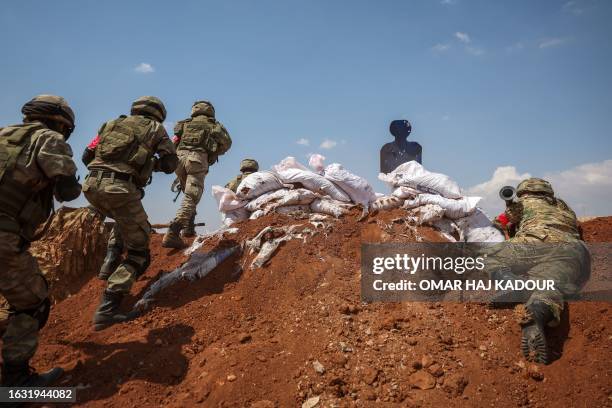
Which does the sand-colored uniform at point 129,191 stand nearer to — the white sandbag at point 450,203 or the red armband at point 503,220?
the white sandbag at point 450,203

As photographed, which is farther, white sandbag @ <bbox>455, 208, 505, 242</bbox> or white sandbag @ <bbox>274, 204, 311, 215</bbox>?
white sandbag @ <bbox>274, 204, 311, 215</bbox>

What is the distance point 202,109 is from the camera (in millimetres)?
5215

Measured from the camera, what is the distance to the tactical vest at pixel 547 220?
137 inches

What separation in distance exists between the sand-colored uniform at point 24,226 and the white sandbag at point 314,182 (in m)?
2.56

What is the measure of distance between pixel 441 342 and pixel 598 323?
47.7 inches

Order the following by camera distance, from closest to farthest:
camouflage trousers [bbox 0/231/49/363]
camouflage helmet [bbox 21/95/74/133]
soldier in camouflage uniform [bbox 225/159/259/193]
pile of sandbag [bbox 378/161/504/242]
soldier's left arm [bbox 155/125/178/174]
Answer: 1. camouflage trousers [bbox 0/231/49/363]
2. camouflage helmet [bbox 21/95/74/133]
3. soldier's left arm [bbox 155/125/178/174]
4. pile of sandbag [bbox 378/161/504/242]
5. soldier in camouflage uniform [bbox 225/159/259/193]

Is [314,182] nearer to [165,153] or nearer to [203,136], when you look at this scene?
[203,136]

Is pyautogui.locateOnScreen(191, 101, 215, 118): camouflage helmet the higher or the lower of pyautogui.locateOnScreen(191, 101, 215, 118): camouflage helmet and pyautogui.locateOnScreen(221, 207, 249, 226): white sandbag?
the higher

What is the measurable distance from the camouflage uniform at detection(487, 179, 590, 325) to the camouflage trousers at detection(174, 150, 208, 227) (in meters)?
3.31

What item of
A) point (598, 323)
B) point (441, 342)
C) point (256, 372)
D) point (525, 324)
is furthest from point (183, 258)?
point (598, 323)

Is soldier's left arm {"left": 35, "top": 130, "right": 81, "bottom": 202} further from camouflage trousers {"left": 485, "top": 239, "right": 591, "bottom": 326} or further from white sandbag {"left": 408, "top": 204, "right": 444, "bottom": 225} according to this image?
camouflage trousers {"left": 485, "top": 239, "right": 591, "bottom": 326}

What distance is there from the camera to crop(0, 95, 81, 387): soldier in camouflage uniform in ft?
7.92

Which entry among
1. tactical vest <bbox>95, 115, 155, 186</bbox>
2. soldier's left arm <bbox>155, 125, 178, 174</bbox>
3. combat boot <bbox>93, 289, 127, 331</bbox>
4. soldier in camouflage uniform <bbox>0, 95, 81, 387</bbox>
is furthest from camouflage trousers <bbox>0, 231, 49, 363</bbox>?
soldier's left arm <bbox>155, 125, 178, 174</bbox>

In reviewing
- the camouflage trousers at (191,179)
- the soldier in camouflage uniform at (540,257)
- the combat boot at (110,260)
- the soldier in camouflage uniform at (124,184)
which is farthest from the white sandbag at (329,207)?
the combat boot at (110,260)
